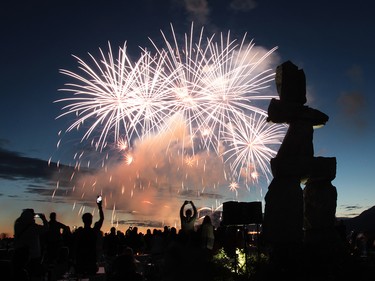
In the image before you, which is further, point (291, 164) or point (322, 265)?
point (291, 164)

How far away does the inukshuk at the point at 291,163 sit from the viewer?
481 inches

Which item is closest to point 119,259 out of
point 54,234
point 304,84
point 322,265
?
point 322,265

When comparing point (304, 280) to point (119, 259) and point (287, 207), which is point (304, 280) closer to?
point (287, 207)

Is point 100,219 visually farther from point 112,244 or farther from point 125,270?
point 112,244

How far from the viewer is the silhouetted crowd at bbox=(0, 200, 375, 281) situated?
4957 millimetres

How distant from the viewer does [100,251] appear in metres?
9.63

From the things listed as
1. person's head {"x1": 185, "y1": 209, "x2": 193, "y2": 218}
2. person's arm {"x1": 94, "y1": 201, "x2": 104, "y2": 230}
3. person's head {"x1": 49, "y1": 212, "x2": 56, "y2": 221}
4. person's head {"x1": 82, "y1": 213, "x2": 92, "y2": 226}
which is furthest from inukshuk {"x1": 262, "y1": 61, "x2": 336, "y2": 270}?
person's head {"x1": 49, "y1": 212, "x2": 56, "y2": 221}

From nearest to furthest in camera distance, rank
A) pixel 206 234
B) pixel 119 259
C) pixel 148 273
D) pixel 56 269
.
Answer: pixel 119 259
pixel 56 269
pixel 148 273
pixel 206 234

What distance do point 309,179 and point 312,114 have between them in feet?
6.79

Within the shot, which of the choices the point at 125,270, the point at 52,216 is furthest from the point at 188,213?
the point at 125,270

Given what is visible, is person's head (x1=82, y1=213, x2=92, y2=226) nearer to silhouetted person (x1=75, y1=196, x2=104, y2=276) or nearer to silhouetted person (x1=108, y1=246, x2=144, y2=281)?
silhouetted person (x1=75, y1=196, x2=104, y2=276)

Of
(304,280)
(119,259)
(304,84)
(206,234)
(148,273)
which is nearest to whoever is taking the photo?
(119,259)

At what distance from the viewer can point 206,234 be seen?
590 inches

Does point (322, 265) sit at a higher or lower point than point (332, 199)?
lower
